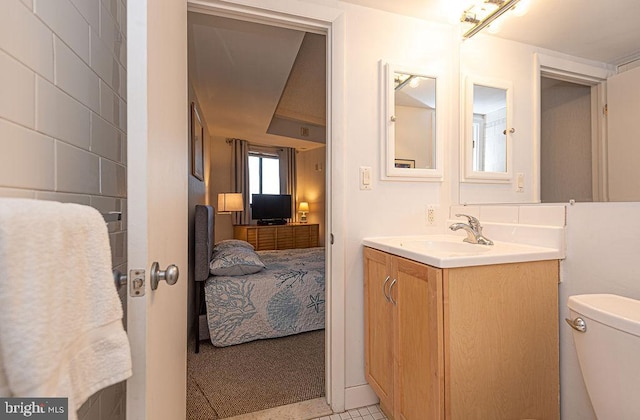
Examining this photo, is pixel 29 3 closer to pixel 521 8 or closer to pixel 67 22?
pixel 67 22

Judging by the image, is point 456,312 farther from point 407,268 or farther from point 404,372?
point 404,372

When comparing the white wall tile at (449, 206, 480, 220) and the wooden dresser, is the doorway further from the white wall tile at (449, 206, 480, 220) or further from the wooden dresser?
the wooden dresser

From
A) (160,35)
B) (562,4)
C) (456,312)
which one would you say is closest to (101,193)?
(160,35)

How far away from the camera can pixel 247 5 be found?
57.1 inches

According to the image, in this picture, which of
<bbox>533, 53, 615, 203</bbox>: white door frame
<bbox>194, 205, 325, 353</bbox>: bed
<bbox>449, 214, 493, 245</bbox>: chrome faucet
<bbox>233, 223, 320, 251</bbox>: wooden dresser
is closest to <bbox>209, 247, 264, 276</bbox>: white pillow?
<bbox>194, 205, 325, 353</bbox>: bed

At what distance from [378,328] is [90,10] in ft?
5.38

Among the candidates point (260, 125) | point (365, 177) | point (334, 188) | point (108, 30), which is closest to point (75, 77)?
point (108, 30)

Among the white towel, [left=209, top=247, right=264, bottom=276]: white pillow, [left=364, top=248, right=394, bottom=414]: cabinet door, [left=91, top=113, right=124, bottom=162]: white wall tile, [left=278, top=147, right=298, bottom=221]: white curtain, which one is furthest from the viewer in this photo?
[left=278, top=147, right=298, bottom=221]: white curtain

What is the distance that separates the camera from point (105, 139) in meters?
0.95

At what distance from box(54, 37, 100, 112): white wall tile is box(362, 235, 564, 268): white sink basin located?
46.7 inches

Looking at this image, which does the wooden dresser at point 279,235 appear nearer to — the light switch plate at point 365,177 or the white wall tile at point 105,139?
the light switch plate at point 365,177

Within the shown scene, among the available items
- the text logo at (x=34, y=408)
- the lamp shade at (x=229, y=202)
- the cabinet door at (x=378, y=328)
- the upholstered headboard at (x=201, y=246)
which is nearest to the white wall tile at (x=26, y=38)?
the text logo at (x=34, y=408)

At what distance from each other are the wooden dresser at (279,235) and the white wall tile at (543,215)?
3966 mm

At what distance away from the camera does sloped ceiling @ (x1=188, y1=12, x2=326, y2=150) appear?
6.73ft
